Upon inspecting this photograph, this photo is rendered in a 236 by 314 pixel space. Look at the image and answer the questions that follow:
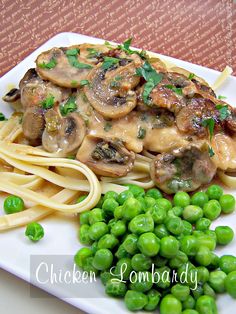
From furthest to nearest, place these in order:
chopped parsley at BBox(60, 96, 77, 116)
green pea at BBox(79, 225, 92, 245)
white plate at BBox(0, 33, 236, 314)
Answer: chopped parsley at BBox(60, 96, 77, 116)
green pea at BBox(79, 225, 92, 245)
white plate at BBox(0, 33, 236, 314)

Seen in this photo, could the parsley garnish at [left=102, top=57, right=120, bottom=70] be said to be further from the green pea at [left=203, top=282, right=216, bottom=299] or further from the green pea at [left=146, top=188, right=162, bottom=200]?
the green pea at [left=203, top=282, right=216, bottom=299]

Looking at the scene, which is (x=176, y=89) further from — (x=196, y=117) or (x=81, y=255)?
(x=81, y=255)

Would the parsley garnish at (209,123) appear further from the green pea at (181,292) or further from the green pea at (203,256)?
the green pea at (181,292)

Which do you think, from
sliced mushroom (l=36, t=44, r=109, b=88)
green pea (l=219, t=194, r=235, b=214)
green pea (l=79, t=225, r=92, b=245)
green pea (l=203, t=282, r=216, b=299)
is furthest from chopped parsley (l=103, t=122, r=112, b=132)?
green pea (l=203, t=282, r=216, b=299)

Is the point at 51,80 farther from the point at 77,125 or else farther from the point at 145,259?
the point at 145,259

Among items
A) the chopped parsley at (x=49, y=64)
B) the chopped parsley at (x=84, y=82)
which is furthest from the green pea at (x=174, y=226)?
the chopped parsley at (x=49, y=64)
